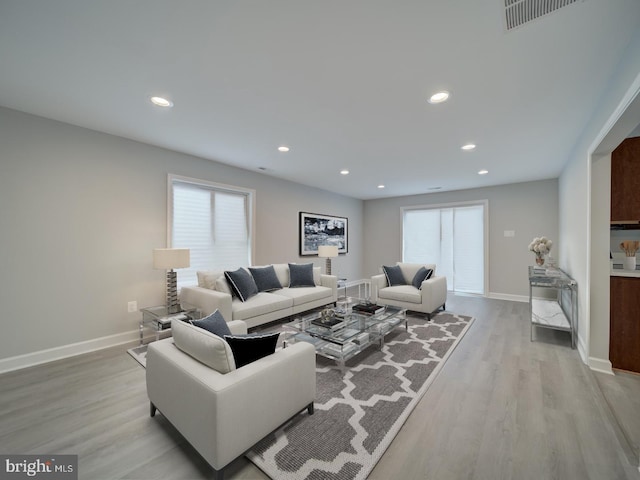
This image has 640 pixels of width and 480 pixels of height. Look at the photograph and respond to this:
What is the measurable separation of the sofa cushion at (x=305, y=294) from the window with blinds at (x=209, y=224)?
101 cm

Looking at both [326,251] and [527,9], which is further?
[326,251]

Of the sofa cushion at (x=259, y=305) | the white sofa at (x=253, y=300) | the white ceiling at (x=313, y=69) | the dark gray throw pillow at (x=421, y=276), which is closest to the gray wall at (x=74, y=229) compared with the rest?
the white ceiling at (x=313, y=69)

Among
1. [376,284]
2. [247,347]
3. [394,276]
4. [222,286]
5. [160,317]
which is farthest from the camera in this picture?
[394,276]

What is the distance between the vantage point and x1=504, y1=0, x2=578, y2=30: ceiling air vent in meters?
1.32

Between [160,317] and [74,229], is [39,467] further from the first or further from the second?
[74,229]

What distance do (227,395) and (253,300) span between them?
7.64 ft

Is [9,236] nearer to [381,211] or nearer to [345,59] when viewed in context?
[345,59]

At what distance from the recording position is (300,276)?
4488 millimetres

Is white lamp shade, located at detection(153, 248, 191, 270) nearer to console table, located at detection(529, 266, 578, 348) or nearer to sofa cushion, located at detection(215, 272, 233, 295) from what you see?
sofa cushion, located at detection(215, 272, 233, 295)

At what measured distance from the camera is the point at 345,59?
179cm

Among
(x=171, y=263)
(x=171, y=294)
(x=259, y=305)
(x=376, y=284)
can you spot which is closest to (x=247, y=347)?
(x=259, y=305)

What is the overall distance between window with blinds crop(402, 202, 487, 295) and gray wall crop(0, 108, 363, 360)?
5.43m

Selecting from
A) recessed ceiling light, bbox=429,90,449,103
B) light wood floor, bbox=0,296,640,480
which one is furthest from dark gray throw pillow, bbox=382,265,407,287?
recessed ceiling light, bbox=429,90,449,103

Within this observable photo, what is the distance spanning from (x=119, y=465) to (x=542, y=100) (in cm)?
407
